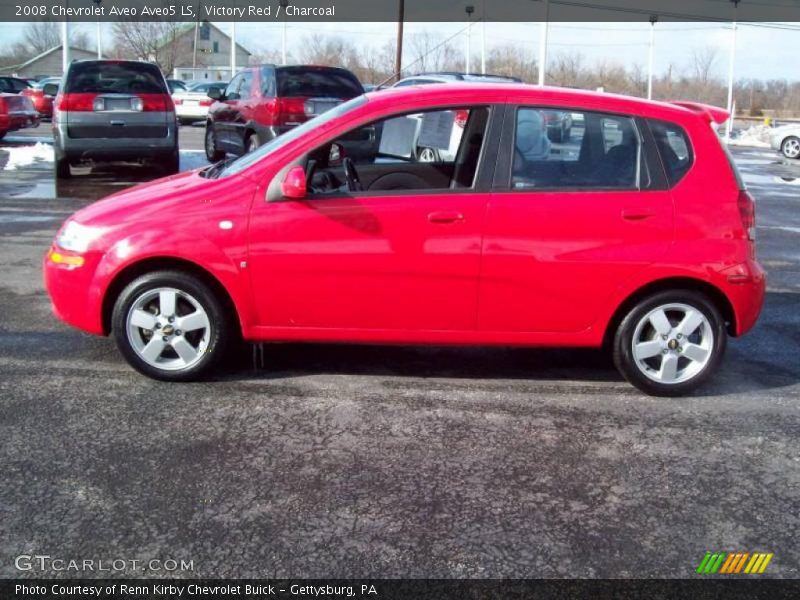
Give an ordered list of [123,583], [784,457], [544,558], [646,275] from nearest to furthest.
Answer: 1. [123,583]
2. [544,558]
3. [784,457]
4. [646,275]

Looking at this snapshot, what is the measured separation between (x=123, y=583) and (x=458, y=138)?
332 cm

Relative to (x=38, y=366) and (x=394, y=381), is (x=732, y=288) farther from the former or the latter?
(x=38, y=366)

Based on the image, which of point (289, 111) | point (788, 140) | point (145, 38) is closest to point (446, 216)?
point (289, 111)

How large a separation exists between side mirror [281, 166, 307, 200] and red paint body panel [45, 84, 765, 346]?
89 mm

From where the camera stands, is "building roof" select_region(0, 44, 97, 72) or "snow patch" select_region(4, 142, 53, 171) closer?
"snow patch" select_region(4, 142, 53, 171)

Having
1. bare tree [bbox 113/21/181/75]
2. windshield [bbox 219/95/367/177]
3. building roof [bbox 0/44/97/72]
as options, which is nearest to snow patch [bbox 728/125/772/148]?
windshield [bbox 219/95/367/177]

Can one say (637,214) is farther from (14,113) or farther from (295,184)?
(14,113)

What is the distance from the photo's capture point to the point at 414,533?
135 inches

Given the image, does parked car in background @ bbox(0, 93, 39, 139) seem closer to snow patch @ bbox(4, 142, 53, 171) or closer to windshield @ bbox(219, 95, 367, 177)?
snow patch @ bbox(4, 142, 53, 171)

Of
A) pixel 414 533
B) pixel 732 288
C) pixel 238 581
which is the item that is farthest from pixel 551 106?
pixel 238 581

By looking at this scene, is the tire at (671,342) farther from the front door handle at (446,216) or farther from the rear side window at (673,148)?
the front door handle at (446,216)

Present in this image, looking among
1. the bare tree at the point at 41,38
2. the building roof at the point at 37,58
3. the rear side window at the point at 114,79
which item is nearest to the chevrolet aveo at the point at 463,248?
the rear side window at the point at 114,79

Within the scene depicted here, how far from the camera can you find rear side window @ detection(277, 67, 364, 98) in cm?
1377

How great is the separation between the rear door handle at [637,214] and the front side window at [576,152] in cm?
16
